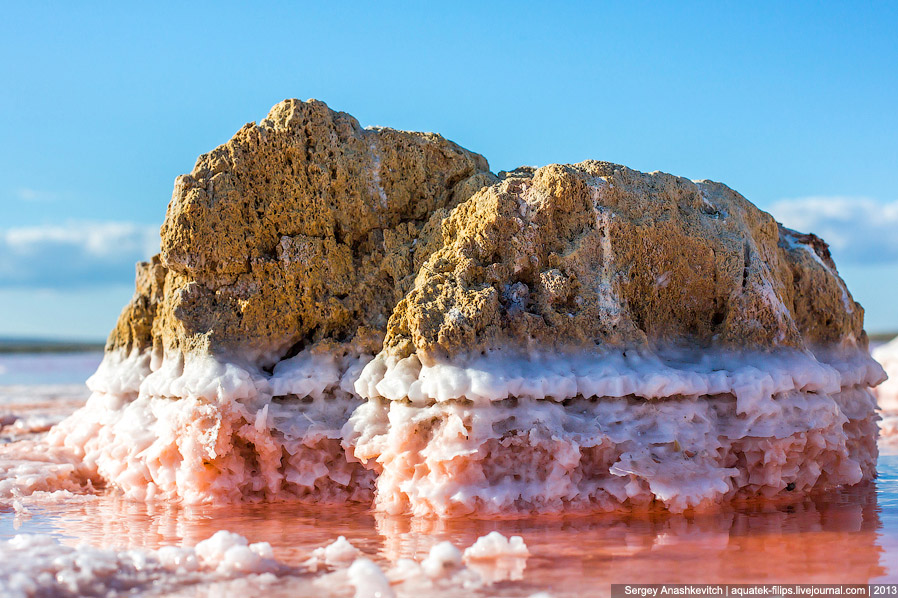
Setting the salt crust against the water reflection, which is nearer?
the water reflection

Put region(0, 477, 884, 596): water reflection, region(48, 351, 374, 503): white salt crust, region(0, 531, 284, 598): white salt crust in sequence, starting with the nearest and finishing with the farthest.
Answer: region(0, 531, 284, 598): white salt crust < region(0, 477, 884, 596): water reflection < region(48, 351, 374, 503): white salt crust

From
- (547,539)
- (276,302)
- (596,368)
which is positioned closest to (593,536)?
(547,539)

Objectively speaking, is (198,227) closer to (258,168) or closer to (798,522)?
(258,168)

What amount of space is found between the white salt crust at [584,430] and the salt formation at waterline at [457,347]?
11 millimetres

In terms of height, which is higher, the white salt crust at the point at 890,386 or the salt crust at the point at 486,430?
the white salt crust at the point at 890,386

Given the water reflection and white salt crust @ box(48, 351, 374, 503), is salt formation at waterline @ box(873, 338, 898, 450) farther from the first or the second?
white salt crust @ box(48, 351, 374, 503)

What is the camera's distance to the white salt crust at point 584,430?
147 inches

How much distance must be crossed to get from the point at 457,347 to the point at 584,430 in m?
0.71

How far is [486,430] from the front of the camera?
3.73m

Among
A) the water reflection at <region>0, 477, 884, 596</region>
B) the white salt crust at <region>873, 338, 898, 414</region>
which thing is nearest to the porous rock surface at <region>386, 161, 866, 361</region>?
the water reflection at <region>0, 477, 884, 596</region>

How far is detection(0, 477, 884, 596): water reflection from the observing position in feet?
9.71

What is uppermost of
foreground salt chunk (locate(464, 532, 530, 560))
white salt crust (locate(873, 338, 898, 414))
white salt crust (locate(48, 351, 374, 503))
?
white salt crust (locate(873, 338, 898, 414))

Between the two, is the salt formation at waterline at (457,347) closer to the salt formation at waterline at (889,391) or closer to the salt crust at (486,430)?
the salt crust at (486,430)

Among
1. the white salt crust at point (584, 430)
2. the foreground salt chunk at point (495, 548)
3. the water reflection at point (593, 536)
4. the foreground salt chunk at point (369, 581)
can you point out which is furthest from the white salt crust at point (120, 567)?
the white salt crust at point (584, 430)
